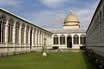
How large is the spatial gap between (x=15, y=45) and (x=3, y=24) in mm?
4861

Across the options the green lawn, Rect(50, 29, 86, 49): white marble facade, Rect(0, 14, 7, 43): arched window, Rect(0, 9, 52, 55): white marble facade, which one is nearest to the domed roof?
Rect(50, 29, 86, 49): white marble facade

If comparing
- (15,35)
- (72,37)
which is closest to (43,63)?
(15,35)

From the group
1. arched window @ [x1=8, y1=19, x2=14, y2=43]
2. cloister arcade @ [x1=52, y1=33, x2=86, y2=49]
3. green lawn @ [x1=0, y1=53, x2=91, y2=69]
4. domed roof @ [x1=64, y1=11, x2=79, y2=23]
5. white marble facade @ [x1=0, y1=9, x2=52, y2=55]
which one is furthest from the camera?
domed roof @ [x1=64, y1=11, x2=79, y2=23]

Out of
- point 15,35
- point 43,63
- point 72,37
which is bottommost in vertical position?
point 43,63

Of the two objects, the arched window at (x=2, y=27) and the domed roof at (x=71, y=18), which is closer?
the arched window at (x=2, y=27)

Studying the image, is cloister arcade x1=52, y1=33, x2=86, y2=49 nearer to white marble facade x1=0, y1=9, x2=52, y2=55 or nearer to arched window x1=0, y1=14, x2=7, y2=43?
white marble facade x1=0, y1=9, x2=52, y2=55

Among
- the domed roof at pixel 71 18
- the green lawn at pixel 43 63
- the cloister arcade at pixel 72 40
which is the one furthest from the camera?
the domed roof at pixel 71 18

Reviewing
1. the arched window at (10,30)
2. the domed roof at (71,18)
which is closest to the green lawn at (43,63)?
the arched window at (10,30)

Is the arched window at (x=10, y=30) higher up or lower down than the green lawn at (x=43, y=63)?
higher up

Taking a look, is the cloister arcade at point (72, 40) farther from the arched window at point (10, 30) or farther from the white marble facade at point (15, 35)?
the arched window at point (10, 30)

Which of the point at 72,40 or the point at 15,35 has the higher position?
the point at 15,35

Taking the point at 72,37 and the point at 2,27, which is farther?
the point at 72,37

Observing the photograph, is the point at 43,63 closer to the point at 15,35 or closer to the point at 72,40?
the point at 15,35

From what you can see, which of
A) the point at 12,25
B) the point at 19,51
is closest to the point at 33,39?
the point at 19,51
